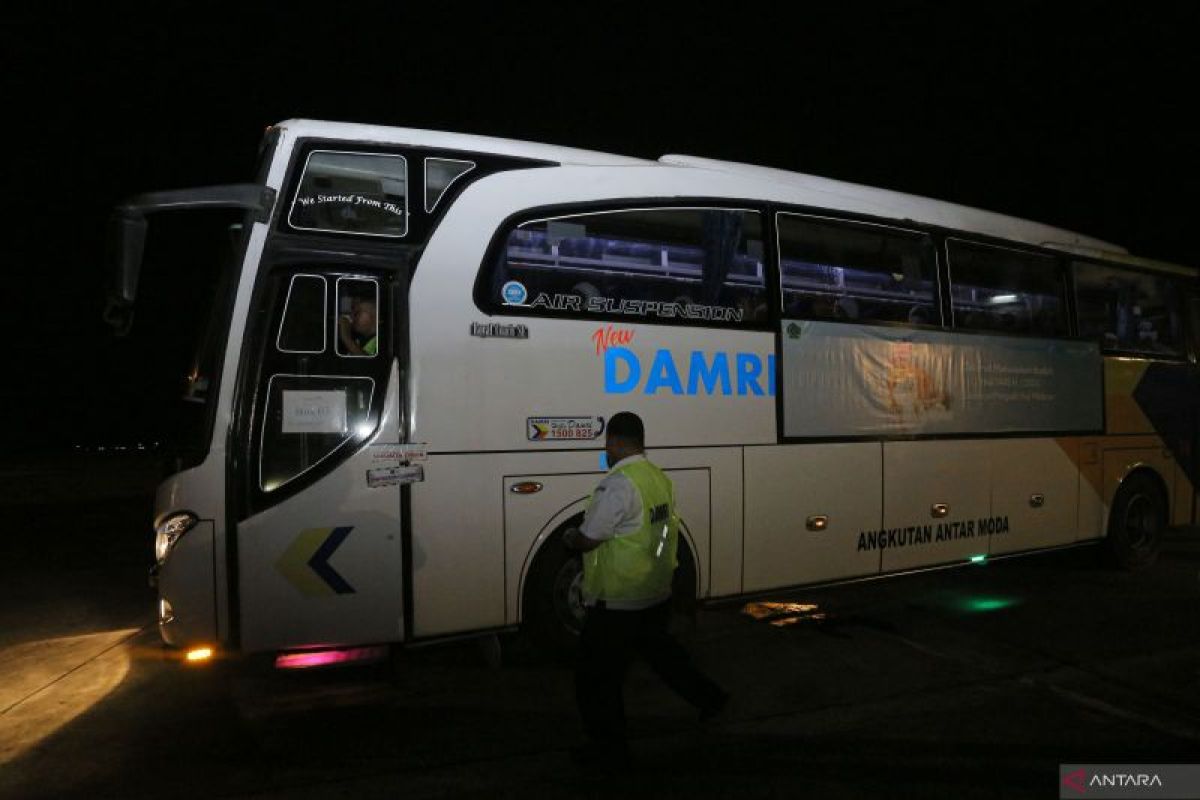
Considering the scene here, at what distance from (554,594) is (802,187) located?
3.78m

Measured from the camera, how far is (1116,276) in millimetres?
9039

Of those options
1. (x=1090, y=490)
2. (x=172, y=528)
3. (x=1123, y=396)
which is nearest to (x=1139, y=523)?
(x=1090, y=490)

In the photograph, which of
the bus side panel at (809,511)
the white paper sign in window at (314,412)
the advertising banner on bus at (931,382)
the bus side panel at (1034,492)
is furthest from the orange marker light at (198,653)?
the bus side panel at (1034,492)

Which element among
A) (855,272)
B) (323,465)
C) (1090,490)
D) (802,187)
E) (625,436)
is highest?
(802,187)

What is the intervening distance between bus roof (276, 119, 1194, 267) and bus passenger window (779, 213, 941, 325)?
19 centimetres

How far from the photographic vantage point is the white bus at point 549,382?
4.86 m

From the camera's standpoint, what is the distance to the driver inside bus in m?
5.05

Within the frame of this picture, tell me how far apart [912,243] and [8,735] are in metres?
7.57

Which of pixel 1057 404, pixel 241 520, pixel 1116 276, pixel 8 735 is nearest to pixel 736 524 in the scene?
pixel 241 520

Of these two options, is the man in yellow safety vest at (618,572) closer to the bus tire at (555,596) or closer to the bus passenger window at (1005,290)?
the bus tire at (555,596)

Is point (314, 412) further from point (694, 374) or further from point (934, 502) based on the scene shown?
point (934, 502)

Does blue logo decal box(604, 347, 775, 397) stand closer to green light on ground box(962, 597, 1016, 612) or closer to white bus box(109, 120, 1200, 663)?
white bus box(109, 120, 1200, 663)

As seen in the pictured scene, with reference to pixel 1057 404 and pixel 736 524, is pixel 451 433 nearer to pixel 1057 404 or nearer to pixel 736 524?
pixel 736 524

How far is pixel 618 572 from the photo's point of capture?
4062mm
